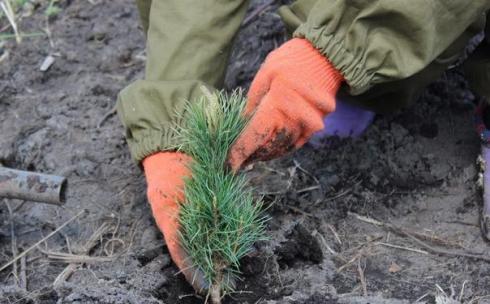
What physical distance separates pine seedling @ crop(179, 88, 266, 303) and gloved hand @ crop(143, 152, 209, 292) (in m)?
0.05

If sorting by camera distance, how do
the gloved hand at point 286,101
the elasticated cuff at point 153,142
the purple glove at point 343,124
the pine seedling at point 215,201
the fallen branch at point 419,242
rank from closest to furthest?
1. the pine seedling at point 215,201
2. the gloved hand at point 286,101
3. the elasticated cuff at point 153,142
4. the fallen branch at point 419,242
5. the purple glove at point 343,124

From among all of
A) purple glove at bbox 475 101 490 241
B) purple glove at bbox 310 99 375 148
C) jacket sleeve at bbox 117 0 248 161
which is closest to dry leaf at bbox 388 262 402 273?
purple glove at bbox 475 101 490 241

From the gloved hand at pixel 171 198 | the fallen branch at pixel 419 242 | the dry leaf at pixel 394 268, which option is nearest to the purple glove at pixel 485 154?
the fallen branch at pixel 419 242

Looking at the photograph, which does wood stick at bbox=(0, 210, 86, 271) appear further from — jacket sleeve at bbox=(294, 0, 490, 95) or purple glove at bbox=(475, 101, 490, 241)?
purple glove at bbox=(475, 101, 490, 241)

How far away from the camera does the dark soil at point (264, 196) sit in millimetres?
1995

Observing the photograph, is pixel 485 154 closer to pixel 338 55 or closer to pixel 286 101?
pixel 338 55

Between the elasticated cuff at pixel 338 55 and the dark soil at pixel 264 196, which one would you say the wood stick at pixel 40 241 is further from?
the elasticated cuff at pixel 338 55

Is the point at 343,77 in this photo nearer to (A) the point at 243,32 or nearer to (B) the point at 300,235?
(B) the point at 300,235

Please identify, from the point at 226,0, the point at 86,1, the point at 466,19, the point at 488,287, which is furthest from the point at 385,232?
the point at 86,1

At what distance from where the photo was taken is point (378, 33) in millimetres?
1933

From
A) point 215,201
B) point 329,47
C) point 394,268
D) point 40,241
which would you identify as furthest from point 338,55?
point 40,241

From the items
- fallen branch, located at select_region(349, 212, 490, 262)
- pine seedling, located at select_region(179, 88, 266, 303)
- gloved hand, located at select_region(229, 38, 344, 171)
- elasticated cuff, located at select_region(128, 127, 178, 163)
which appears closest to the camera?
pine seedling, located at select_region(179, 88, 266, 303)

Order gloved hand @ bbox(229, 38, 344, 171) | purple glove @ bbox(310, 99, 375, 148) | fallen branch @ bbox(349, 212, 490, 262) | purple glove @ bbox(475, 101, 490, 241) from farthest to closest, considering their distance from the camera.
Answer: purple glove @ bbox(310, 99, 375, 148), purple glove @ bbox(475, 101, 490, 241), fallen branch @ bbox(349, 212, 490, 262), gloved hand @ bbox(229, 38, 344, 171)

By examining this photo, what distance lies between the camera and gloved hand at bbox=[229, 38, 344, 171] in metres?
1.90
